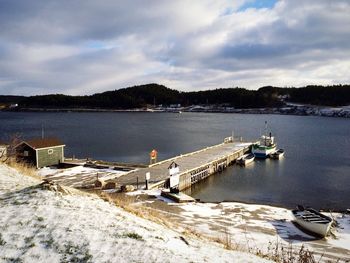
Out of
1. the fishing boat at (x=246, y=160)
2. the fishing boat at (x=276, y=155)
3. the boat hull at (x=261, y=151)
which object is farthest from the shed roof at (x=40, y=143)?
the fishing boat at (x=276, y=155)

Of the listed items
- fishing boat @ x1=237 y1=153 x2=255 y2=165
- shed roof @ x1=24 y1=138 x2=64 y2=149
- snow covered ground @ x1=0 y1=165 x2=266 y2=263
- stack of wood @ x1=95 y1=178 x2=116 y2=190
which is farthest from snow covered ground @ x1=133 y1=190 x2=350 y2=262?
fishing boat @ x1=237 y1=153 x2=255 y2=165

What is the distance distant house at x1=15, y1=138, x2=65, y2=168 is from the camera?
38000 millimetres

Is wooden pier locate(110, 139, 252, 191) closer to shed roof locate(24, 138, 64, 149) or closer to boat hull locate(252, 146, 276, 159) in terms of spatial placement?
boat hull locate(252, 146, 276, 159)

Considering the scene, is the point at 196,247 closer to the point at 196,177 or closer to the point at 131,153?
the point at 196,177

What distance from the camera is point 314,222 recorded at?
70.6 feet

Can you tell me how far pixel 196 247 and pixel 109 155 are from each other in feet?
170

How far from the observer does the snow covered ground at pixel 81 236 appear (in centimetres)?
830

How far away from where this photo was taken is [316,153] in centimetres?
6512

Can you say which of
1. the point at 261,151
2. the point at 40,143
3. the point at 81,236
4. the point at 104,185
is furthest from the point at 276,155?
the point at 81,236

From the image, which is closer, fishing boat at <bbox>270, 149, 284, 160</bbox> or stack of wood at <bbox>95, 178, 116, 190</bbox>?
stack of wood at <bbox>95, 178, 116, 190</bbox>

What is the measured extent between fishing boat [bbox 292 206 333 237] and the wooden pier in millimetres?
12034

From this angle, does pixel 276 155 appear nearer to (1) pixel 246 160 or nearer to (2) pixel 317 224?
(1) pixel 246 160

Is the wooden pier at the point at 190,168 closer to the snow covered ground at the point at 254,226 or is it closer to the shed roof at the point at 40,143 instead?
the snow covered ground at the point at 254,226

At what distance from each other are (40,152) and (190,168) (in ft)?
50.2
